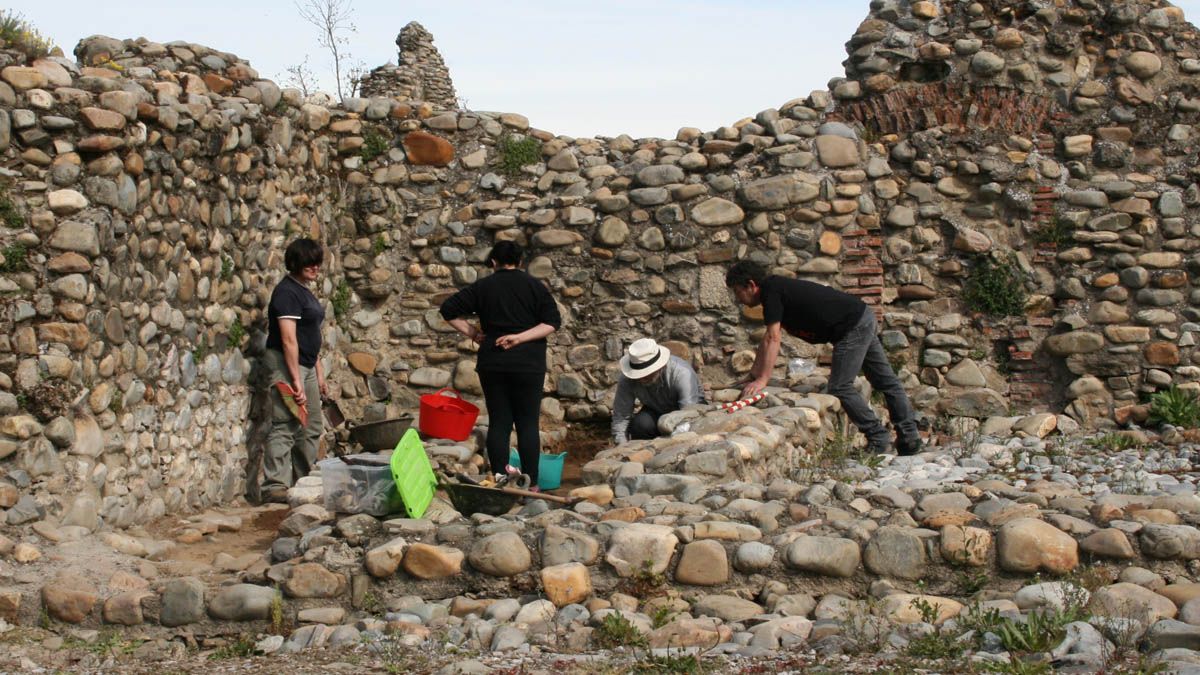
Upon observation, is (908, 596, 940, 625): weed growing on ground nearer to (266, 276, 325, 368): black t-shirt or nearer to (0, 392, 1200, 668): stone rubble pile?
(0, 392, 1200, 668): stone rubble pile

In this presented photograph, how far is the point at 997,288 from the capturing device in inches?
368

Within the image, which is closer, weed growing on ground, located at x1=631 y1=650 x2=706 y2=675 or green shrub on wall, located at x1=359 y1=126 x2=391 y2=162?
weed growing on ground, located at x1=631 y1=650 x2=706 y2=675

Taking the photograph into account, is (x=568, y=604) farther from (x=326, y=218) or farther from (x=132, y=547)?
(x=326, y=218)

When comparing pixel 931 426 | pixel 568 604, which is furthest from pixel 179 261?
pixel 931 426

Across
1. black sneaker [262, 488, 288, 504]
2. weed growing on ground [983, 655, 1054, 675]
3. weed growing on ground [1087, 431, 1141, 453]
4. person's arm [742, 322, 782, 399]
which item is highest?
person's arm [742, 322, 782, 399]

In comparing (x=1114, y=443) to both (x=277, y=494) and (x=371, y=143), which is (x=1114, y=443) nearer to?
(x=277, y=494)

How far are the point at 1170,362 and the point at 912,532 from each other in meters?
5.35

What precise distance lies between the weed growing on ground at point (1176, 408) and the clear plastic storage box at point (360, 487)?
5.92 meters

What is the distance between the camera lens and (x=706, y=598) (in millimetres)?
4512

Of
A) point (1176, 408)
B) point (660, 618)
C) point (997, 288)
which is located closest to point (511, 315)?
point (660, 618)

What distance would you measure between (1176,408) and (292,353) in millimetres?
6131

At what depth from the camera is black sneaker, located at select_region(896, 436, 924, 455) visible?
7879 millimetres

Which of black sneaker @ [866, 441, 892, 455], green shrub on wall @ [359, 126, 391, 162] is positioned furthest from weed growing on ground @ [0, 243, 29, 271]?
black sneaker @ [866, 441, 892, 455]

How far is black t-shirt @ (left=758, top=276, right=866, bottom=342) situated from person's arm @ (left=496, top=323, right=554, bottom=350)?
1.43 metres
